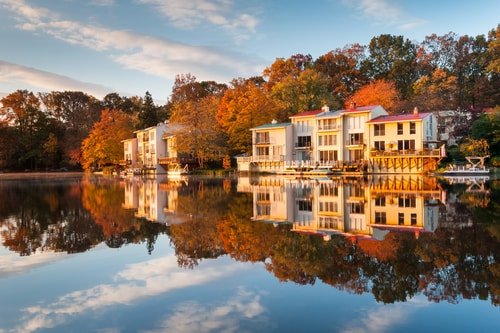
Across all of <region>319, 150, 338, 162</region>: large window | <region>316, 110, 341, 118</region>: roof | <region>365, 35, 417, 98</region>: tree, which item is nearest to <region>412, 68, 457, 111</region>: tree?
<region>365, 35, 417, 98</region>: tree

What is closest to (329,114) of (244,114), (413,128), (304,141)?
(304,141)

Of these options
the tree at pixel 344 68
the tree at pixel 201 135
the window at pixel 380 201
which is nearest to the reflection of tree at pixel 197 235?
the window at pixel 380 201

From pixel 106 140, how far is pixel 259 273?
7333 cm

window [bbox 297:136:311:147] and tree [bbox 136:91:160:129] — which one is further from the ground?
tree [bbox 136:91:160:129]

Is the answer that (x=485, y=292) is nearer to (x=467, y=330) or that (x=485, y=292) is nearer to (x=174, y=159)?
(x=467, y=330)

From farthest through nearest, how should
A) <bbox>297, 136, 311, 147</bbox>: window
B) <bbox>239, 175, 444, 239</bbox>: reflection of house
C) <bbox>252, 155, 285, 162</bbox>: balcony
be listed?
<bbox>252, 155, 285, 162</bbox>: balcony, <bbox>297, 136, 311, 147</bbox>: window, <bbox>239, 175, 444, 239</bbox>: reflection of house

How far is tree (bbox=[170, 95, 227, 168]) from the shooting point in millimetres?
58125

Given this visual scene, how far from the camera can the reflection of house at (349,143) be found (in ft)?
153

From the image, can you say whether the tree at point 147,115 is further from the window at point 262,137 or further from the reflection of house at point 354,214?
the reflection of house at point 354,214

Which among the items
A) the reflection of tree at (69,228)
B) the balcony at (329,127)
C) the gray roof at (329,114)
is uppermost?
the gray roof at (329,114)

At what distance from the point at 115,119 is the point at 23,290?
2994 inches

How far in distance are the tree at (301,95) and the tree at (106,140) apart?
31743 millimetres

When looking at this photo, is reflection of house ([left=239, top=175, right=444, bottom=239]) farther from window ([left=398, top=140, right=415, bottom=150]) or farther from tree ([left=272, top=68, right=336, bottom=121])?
tree ([left=272, top=68, right=336, bottom=121])

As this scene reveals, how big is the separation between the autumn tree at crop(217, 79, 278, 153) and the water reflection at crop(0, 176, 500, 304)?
38.3 meters
